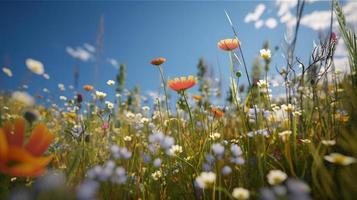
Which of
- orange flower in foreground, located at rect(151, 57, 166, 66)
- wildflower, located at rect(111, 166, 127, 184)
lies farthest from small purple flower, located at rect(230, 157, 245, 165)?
orange flower in foreground, located at rect(151, 57, 166, 66)

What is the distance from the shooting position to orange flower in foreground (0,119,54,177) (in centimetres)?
61

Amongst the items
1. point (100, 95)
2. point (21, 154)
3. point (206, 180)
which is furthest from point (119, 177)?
point (100, 95)

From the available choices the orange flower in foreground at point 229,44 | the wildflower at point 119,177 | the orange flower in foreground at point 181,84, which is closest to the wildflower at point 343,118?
the orange flower in foreground at point 229,44

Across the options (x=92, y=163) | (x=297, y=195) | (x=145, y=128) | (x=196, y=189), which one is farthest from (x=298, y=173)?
(x=145, y=128)

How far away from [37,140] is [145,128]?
1.70 m

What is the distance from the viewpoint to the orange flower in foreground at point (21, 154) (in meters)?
0.61

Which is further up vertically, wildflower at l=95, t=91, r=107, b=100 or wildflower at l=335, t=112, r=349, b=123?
wildflower at l=95, t=91, r=107, b=100

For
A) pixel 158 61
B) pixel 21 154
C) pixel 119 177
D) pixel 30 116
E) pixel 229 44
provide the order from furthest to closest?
pixel 158 61 → pixel 229 44 → pixel 119 177 → pixel 30 116 → pixel 21 154

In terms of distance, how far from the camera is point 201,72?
47.2ft

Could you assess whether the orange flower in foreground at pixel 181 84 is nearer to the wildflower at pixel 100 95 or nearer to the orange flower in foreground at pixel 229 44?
the orange flower in foreground at pixel 229 44

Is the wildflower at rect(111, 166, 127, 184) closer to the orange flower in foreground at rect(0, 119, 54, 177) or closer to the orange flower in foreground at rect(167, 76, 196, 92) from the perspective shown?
the orange flower in foreground at rect(0, 119, 54, 177)

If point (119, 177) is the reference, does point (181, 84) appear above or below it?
above

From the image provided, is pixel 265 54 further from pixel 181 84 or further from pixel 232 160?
A: pixel 232 160

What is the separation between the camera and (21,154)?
2.02ft
